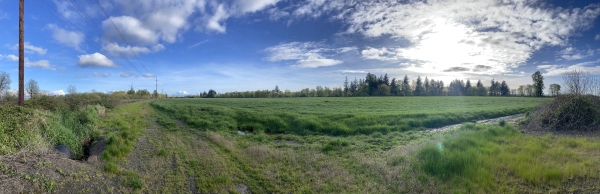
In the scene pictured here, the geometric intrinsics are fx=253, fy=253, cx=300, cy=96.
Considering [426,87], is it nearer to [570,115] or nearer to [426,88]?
[426,88]

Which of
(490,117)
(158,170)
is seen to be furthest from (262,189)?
(490,117)

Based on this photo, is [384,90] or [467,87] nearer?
[384,90]

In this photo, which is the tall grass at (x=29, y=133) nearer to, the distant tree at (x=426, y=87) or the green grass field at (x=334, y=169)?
the green grass field at (x=334, y=169)

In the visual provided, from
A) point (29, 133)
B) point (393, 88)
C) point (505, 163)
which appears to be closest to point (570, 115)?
point (505, 163)

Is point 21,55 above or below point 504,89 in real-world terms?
below

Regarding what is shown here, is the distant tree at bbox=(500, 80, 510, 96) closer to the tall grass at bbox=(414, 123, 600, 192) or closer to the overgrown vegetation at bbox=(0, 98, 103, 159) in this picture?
the tall grass at bbox=(414, 123, 600, 192)

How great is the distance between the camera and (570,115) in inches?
513

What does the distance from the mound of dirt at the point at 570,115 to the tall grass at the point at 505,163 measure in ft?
14.7

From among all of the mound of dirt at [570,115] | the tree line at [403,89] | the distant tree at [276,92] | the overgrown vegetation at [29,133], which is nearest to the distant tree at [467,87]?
the tree line at [403,89]

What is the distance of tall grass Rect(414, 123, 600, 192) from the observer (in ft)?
20.0

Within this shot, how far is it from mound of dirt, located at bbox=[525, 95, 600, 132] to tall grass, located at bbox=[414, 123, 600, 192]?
4494 millimetres

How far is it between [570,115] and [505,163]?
1007 centimetres

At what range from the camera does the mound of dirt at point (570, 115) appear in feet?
41.5

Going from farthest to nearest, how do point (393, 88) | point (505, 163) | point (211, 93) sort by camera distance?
point (211, 93) < point (393, 88) < point (505, 163)
